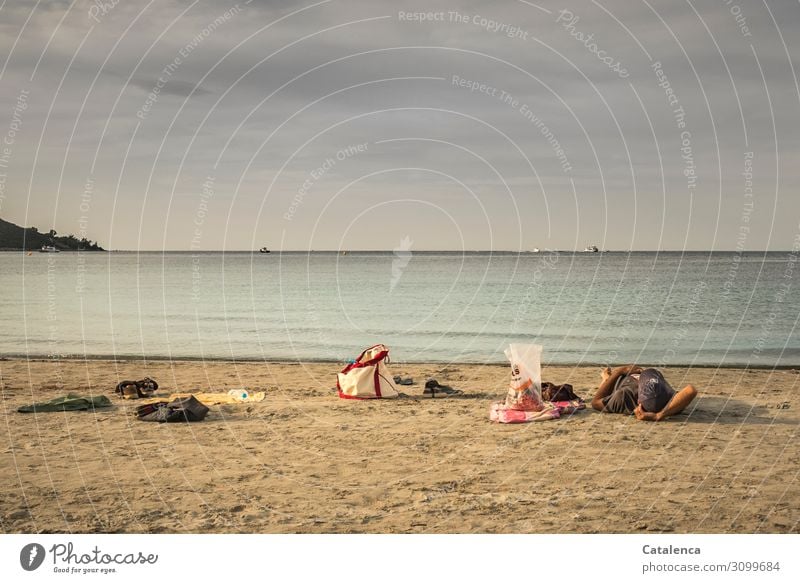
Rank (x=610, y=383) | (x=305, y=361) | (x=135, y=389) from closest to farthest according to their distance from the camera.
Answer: (x=610, y=383) < (x=135, y=389) < (x=305, y=361)

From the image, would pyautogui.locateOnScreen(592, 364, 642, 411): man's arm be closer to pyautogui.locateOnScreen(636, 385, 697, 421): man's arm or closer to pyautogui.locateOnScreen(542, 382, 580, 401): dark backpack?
pyautogui.locateOnScreen(542, 382, 580, 401): dark backpack

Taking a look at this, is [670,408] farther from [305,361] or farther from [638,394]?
[305,361]

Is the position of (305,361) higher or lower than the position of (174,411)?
higher

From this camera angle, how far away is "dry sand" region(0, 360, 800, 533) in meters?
8.66

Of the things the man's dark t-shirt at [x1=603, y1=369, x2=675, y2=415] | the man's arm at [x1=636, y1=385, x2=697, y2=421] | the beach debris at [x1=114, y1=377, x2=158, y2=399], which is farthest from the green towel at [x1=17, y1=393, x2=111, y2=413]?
the man's arm at [x1=636, y1=385, x2=697, y2=421]

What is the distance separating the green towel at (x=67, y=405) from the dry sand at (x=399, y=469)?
36 centimetres

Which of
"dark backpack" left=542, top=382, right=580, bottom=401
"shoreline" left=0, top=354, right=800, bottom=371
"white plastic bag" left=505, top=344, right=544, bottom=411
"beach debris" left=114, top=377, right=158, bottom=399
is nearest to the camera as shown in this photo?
"white plastic bag" left=505, top=344, right=544, bottom=411

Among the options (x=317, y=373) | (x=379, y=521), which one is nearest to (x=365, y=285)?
(x=317, y=373)

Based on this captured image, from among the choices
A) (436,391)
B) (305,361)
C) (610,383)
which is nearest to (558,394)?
(610,383)

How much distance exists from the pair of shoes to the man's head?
15.0ft

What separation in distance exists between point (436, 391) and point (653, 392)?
16.8 ft

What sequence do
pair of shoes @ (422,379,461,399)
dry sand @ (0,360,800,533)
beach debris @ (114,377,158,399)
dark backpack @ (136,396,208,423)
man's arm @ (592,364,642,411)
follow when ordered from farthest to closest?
pair of shoes @ (422,379,461,399) → beach debris @ (114,377,158,399) → man's arm @ (592,364,642,411) → dark backpack @ (136,396,208,423) → dry sand @ (0,360,800,533)

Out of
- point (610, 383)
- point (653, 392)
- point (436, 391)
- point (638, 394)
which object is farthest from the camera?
point (436, 391)

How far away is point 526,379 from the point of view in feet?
46.8
